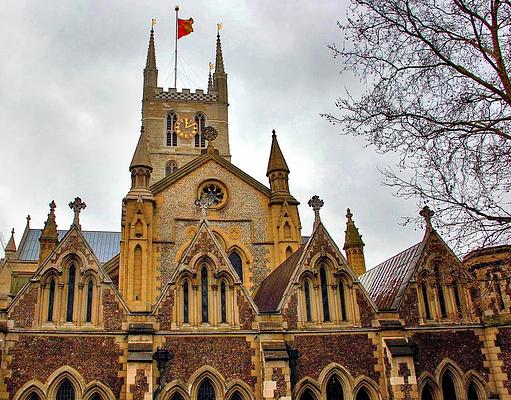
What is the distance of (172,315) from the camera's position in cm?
1831

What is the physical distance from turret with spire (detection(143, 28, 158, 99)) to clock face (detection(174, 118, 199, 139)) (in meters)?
4.41

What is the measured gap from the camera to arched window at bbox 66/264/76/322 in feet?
59.1

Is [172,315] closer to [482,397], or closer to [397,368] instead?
[397,368]

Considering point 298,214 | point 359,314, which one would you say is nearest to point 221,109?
point 298,214

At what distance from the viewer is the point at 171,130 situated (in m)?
58.8

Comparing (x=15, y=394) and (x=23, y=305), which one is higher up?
(x=23, y=305)

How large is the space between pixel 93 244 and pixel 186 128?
15.4m

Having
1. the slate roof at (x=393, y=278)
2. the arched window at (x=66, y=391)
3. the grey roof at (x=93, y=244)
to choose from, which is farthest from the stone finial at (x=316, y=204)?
the grey roof at (x=93, y=244)

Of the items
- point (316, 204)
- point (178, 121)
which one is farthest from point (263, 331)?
point (178, 121)

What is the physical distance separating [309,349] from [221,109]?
151ft

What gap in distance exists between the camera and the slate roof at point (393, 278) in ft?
65.8

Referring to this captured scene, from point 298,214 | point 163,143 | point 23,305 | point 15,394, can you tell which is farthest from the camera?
point 163,143

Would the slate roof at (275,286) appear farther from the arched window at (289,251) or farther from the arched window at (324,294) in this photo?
the arched window at (289,251)

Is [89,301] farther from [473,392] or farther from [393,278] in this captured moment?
[473,392]
